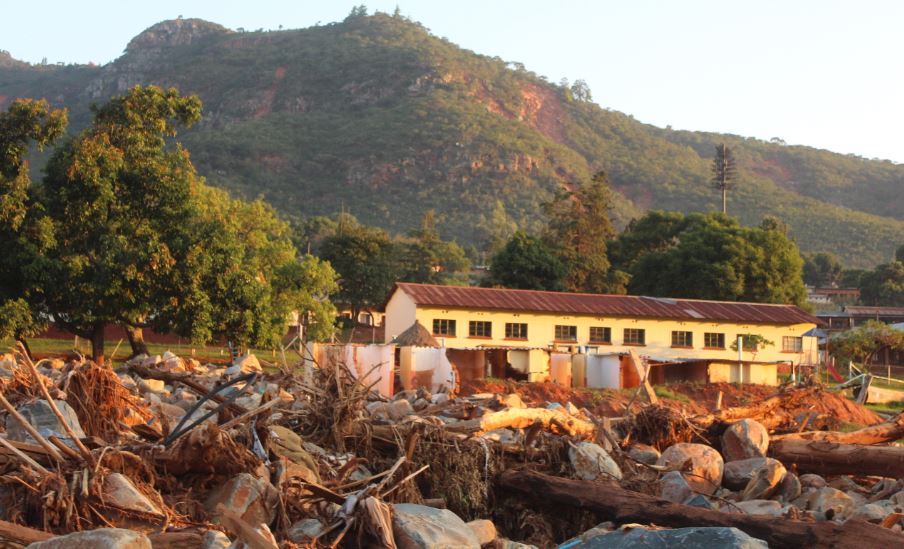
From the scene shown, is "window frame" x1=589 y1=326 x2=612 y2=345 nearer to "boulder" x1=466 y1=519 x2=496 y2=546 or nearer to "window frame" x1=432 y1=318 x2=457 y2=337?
"window frame" x1=432 y1=318 x2=457 y2=337

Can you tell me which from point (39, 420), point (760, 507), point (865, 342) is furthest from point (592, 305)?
point (39, 420)

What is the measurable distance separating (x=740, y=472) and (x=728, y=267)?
42065mm

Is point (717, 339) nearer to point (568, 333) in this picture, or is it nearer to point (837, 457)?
point (568, 333)

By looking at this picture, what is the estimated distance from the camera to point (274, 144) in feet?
400

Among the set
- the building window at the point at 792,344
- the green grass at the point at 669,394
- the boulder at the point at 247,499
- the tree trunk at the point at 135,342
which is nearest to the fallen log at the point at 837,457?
the boulder at the point at 247,499

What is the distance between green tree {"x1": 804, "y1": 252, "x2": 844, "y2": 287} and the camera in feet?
294

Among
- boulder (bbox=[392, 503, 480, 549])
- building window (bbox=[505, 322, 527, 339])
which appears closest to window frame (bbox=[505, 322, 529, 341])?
building window (bbox=[505, 322, 527, 339])

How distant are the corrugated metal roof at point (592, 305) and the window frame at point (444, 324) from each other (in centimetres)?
65

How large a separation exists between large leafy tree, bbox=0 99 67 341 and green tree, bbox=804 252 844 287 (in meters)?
76.2

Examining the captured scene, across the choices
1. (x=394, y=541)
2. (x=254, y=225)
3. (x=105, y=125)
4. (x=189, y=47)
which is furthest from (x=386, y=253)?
(x=189, y=47)

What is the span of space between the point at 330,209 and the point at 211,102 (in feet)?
171

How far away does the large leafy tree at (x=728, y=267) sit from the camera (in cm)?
5284

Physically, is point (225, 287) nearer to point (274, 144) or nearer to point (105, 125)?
point (105, 125)

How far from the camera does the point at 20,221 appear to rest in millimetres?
25203
